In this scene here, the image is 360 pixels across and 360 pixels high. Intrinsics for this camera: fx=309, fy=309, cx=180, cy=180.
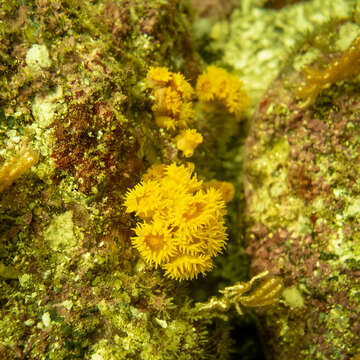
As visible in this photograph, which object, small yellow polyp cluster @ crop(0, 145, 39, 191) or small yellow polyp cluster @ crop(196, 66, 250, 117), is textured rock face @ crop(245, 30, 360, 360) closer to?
small yellow polyp cluster @ crop(196, 66, 250, 117)

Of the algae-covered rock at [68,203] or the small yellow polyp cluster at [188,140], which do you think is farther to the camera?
the small yellow polyp cluster at [188,140]

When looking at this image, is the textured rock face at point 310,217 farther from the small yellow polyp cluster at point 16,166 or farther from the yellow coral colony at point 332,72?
the small yellow polyp cluster at point 16,166

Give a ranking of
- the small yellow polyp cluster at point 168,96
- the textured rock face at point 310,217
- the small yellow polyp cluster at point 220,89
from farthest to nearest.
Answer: the small yellow polyp cluster at point 220,89
the textured rock face at point 310,217
the small yellow polyp cluster at point 168,96

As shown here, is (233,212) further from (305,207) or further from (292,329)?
(292,329)

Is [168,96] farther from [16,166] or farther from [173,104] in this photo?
[16,166]

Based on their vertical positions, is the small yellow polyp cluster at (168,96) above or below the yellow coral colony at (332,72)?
below

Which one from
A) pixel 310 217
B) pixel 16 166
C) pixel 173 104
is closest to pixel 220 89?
pixel 173 104

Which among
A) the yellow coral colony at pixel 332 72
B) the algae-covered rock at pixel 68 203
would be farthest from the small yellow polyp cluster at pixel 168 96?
the yellow coral colony at pixel 332 72
